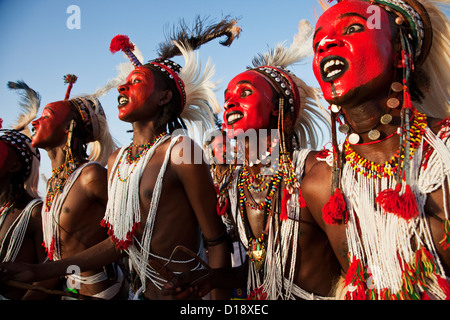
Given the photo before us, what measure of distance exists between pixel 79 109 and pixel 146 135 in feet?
4.89

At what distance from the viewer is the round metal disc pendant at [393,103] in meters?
1.86

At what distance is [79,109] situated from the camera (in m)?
4.26

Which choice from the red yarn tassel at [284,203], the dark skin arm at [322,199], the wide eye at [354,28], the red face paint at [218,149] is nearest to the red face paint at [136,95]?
the red yarn tassel at [284,203]

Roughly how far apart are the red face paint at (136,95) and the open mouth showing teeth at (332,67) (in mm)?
1784

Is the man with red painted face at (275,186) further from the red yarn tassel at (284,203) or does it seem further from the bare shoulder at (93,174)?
the bare shoulder at (93,174)

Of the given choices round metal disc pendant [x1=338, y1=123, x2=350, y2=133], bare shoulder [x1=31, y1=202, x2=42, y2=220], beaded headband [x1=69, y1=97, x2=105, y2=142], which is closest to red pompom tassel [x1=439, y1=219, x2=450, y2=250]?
round metal disc pendant [x1=338, y1=123, x2=350, y2=133]

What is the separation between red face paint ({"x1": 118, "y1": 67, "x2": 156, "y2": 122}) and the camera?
3.18 meters

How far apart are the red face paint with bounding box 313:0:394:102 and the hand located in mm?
1428

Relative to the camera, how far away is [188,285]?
7.59 ft

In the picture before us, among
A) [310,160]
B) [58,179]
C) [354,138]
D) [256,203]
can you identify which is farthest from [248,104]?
[58,179]

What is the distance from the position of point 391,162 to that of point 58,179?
3.41 m

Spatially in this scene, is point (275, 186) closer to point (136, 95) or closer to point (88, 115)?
point (136, 95)

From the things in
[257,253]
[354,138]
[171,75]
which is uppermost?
[171,75]

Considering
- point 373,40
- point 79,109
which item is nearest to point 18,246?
point 79,109
